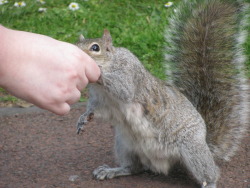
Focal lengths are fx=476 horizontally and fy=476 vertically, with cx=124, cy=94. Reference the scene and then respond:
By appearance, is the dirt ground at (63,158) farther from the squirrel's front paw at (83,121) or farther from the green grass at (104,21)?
the green grass at (104,21)

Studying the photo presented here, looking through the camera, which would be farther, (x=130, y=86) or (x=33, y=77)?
(x=130, y=86)

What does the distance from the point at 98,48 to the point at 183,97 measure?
21.9 inches

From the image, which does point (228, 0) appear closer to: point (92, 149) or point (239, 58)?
point (239, 58)

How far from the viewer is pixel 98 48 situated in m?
1.91

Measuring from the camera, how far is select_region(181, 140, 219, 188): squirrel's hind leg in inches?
82.6

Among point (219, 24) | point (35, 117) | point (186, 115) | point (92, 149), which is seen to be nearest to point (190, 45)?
point (219, 24)

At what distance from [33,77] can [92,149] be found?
132 cm

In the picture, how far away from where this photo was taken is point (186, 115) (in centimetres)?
217

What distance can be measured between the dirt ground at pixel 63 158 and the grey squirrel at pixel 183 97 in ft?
0.25

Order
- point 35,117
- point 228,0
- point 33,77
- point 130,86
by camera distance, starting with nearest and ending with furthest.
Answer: point 33,77
point 130,86
point 228,0
point 35,117

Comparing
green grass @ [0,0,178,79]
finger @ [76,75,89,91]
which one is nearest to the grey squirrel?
finger @ [76,75,89,91]

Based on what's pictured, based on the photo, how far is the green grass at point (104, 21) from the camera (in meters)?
3.85

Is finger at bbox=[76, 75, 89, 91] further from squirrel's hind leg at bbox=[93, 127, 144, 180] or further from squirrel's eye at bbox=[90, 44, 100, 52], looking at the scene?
squirrel's hind leg at bbox=[93, 127, 144, 180]

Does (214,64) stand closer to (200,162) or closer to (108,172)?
(200,162)
